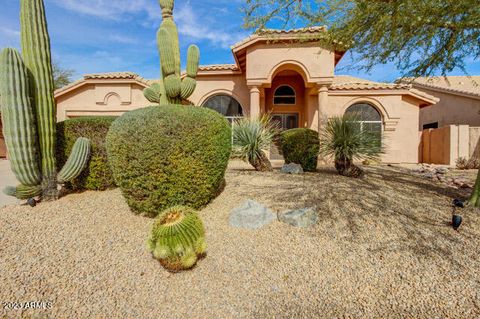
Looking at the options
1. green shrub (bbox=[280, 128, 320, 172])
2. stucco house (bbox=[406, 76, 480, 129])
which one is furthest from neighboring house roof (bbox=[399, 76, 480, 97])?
green shrub (bbox=[280, 128, 320, 172])

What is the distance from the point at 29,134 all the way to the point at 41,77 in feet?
3.83

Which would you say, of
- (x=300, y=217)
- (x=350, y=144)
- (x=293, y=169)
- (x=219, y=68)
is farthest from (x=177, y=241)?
(x=219, y=68)

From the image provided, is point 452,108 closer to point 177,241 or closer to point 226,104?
point 226,104

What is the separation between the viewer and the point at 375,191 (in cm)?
485

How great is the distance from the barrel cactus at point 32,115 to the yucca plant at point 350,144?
6262 millimetres

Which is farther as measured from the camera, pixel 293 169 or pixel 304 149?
pixel 304 149

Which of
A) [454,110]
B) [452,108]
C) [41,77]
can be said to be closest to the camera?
[41,77]

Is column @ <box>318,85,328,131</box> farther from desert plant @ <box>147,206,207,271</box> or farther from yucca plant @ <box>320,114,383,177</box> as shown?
desert plant @ <box>147,206,207,271</box>

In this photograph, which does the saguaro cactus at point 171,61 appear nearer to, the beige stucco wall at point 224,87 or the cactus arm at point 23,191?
the cactus arm at point 23,191

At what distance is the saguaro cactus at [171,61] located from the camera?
6445 millimetres

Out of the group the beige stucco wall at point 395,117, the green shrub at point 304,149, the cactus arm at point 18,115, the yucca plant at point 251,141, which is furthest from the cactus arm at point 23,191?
the beige stucco wall at point 395,117

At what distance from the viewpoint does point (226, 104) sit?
12633 mm

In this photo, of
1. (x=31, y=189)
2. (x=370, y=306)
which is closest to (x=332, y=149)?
(x=370, y=306)

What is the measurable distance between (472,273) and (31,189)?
7061mm
